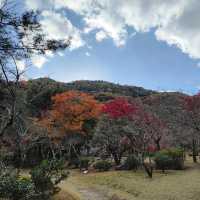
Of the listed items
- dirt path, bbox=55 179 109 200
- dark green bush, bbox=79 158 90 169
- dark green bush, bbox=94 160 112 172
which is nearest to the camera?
dirt path, bbox=55 179 109 200

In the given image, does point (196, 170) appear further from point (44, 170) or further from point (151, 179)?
point (44, 170)

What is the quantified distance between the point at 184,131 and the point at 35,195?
56.2 feet

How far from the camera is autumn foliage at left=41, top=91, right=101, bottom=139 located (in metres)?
33.8

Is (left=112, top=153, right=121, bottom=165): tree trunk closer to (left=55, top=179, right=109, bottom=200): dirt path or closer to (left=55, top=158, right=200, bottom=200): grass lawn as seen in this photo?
(left=55, top=158, right=200, bottom=200): grass lawn

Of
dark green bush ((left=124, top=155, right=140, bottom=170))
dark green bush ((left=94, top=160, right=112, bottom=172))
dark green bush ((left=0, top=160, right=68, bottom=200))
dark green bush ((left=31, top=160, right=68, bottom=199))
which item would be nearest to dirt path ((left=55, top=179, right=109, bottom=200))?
dark green bush ((left=31, top=160, right=68, bottom=199))

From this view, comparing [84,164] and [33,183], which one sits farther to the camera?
[84,164]

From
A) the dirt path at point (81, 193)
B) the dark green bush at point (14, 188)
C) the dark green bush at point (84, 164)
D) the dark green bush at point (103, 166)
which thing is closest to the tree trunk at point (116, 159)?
the dark green bush at point (103, 166)

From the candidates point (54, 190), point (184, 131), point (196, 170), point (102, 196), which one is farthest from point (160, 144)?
point (54, 190)

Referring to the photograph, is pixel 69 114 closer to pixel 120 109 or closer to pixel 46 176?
pixel 120 109

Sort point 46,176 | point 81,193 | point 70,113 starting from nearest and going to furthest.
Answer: point 46,176 < point 81,193 < point 70,113

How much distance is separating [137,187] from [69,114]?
1690 cm

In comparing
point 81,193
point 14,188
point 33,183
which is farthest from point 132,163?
point 14,188

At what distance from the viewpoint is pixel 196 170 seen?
22.0 metres

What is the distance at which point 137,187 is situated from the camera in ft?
59.1
